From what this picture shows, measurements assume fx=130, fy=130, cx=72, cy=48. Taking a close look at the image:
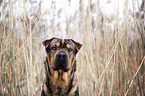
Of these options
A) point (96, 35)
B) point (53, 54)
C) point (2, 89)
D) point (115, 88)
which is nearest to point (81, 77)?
point (115, 88)

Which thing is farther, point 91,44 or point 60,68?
point 91,44

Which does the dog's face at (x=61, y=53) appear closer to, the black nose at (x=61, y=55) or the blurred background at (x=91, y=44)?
the black nose at (x=61, y=55)

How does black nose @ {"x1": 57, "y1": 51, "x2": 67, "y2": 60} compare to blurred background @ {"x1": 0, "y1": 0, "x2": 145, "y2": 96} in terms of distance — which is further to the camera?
blurred background @ {"x1": 0, "y1": 0, "x2": 145, "y2": 96}

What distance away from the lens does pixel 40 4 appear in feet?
5.34

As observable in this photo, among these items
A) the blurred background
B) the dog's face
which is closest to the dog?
the dog's face

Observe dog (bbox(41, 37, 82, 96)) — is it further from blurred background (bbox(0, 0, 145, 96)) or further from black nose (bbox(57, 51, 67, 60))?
blurred background (bbox(0, 0, 145, 96))

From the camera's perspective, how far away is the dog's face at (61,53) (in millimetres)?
1087

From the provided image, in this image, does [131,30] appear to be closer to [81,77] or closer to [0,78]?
[81,77]

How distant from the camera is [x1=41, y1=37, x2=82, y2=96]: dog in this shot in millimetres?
1099

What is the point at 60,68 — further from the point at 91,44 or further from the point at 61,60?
the point at 91,44

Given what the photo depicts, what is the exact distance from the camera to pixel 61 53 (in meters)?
1.09

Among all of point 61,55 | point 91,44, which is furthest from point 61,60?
point 91,44

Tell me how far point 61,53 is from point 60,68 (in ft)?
0.43

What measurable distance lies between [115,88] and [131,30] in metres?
0.76
